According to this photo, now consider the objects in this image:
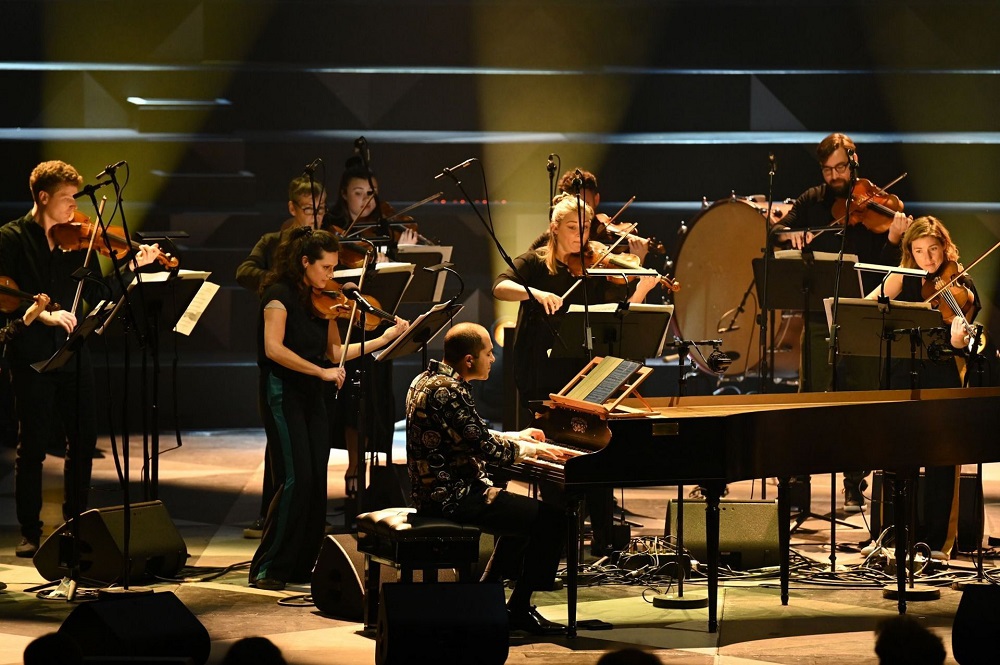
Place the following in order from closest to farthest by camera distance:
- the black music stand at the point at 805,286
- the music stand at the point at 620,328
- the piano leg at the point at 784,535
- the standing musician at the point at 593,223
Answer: the piano leg at the point at 784,535 < the music stand at the point at 620,328 < the black music stand at the point at 805,286 < the standing musician at the point at 593,223

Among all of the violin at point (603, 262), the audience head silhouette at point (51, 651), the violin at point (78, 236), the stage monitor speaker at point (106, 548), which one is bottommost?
the stage monitor speaker at point (106, 548)

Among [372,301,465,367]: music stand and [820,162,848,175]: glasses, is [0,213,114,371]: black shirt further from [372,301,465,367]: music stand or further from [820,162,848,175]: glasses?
[820,162,848,175]: glasses

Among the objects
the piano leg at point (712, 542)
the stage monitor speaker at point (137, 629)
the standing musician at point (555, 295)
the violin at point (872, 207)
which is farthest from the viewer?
the violin at point (872, 207)

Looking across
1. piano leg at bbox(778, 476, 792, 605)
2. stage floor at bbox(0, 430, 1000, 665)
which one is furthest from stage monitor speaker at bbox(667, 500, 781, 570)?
piano leg at bbox(778, 476, 792, 605)

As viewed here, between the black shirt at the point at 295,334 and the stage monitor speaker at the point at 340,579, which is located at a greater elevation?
the black shirt at the point at 295,334

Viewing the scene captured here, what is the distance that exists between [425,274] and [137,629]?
9.96 feet

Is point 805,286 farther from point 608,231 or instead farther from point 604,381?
point 604,381

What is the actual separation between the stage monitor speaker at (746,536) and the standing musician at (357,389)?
5.00 ft

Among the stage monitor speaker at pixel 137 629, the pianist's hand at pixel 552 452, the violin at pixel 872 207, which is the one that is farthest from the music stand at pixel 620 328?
the stage monitor speaker at pixel 137 629

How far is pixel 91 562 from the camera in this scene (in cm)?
570

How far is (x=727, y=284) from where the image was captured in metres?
8.78

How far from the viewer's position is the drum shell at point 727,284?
338 inches

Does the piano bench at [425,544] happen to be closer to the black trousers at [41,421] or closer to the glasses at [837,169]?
the black trousers at [41,421]

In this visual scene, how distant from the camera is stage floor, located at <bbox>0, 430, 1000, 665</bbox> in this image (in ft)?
15.8
